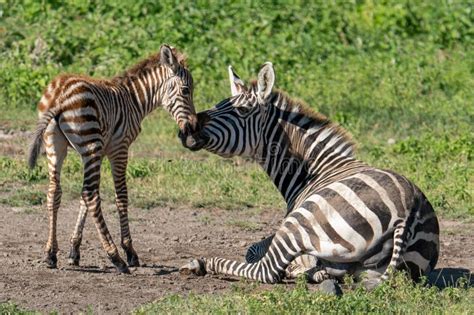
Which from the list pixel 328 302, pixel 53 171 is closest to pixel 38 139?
pixel 53 171

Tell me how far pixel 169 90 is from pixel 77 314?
2917mm

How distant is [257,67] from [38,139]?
9.02 metres

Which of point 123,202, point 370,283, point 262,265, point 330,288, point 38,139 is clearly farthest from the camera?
point 123,202

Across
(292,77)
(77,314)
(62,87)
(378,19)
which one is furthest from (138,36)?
(77,314)

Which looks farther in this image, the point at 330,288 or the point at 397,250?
the point at 397,250

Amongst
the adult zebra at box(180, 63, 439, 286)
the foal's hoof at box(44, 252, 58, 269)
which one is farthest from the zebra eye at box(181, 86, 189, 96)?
the foal's hoof at box(44, 252, 58, 269)

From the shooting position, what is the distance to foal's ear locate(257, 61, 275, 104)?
9234mm

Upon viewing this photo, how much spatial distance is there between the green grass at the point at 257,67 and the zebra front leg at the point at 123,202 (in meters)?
1.85

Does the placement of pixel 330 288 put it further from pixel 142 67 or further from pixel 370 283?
pixel 142 67

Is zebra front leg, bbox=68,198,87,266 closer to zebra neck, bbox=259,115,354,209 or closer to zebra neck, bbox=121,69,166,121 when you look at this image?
zebra neck, bbox=121,69,166,121

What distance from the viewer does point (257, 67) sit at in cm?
1744

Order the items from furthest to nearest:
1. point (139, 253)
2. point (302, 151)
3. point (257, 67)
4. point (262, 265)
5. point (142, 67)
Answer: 1. point (257, 67)
2. point (142, 67)
3. point (139, 253)
4. point (302, 151)
5. point (262, 265)

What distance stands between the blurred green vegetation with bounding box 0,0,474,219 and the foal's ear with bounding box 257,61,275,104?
8.75 ft

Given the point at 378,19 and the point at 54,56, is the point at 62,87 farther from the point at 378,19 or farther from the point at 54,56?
the point at 378,19
